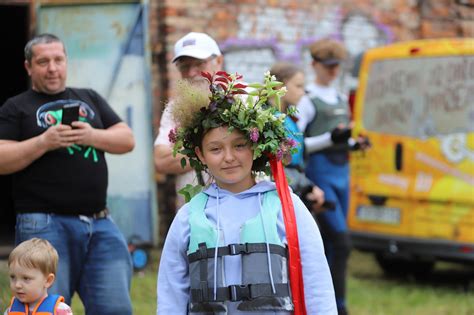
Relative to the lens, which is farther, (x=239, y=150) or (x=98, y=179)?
(x=98, y=179)

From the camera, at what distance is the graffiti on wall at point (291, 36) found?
10.9 meters

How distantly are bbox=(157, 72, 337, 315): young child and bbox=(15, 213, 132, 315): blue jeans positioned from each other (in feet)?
4.35

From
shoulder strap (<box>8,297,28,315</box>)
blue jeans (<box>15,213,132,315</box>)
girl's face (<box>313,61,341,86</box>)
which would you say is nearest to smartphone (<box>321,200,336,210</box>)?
girl's face (<box>313,61,341,86</box>)

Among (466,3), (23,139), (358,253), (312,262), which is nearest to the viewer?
(312,262)

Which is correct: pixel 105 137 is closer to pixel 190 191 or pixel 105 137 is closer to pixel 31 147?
pixel 31 147

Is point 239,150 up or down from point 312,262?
up

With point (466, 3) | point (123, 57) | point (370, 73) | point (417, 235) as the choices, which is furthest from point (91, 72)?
point (466, 3)

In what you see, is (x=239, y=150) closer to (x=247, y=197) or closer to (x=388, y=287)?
(x=247, y=197)

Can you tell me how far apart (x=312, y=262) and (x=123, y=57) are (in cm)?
632

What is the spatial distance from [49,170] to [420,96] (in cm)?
494

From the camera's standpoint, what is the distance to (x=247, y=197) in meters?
3.95

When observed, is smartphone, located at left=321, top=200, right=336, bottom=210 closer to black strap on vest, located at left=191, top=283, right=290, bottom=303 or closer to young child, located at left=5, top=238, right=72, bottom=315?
young child, located at left=5, top=238, right=72, bottom=315

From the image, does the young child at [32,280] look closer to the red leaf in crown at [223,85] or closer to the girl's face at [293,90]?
the red leaf in crown at [223,85]

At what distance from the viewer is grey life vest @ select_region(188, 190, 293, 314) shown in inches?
149
